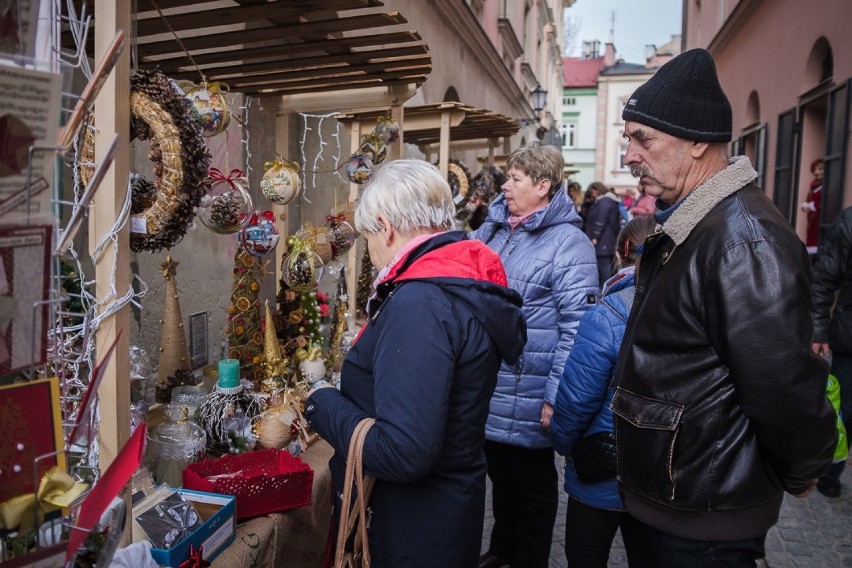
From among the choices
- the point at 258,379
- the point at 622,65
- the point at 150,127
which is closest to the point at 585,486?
the point at 258,379

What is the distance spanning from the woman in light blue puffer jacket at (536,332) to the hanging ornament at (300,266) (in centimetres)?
89

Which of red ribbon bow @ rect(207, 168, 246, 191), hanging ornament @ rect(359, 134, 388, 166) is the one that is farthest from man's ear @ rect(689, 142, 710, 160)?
hanging ornament @ rect(359, 134, 388, 166)

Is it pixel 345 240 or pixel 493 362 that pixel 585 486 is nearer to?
pixel 493 362

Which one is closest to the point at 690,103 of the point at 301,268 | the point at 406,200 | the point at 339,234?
the point at 406,200

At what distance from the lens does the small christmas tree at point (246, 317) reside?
9.63 ft

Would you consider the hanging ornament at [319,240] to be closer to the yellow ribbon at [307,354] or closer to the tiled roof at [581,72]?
the yellow ribbon at [307,354]

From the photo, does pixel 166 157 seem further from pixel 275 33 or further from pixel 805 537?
pixel 805 537

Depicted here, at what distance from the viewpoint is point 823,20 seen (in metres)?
6.96

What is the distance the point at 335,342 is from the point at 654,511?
239 cm

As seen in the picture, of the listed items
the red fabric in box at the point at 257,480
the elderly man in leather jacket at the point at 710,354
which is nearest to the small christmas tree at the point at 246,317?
the red fabric in box at the point at 257,480

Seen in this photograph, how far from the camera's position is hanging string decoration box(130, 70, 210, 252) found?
1625 millimetres

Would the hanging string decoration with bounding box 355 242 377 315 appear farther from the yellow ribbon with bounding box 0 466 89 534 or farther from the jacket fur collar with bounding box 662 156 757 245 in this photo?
the yellow ribbon with bounding box 0 466 89 534

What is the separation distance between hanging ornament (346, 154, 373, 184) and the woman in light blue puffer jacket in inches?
37.9

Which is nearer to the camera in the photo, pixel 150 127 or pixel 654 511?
pixel 654 511
